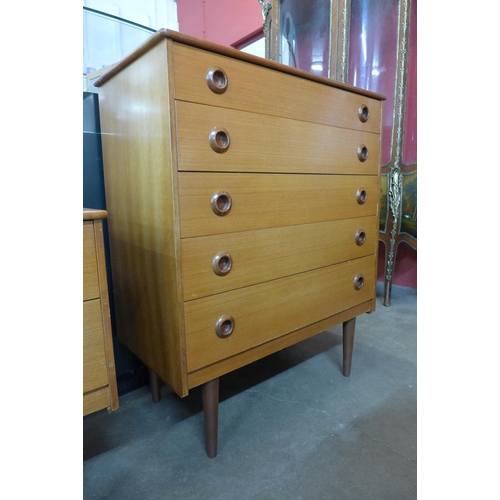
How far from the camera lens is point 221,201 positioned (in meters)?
0.87

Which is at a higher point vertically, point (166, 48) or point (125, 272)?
point (166, 48)

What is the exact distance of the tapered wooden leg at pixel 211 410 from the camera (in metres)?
0.96

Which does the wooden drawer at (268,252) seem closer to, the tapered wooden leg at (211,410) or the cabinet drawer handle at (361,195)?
the cabinet drawer handle at (361,195)

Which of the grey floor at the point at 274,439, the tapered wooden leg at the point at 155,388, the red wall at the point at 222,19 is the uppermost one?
the red wall at the point at 222,19

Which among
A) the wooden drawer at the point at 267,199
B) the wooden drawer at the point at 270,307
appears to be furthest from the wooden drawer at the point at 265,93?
the wooden drawer at the point at 270,307

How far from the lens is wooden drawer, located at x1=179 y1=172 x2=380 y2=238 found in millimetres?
818

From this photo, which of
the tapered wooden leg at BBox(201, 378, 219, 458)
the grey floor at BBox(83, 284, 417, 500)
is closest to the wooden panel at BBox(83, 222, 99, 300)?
the tapered wooden leg at BBox(201, 378, 219, 458)

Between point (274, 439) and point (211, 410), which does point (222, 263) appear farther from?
point (274, 439)

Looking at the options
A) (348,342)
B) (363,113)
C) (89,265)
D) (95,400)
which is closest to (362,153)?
(363,113)

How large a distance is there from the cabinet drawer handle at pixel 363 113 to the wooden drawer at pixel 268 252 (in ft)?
1.13
